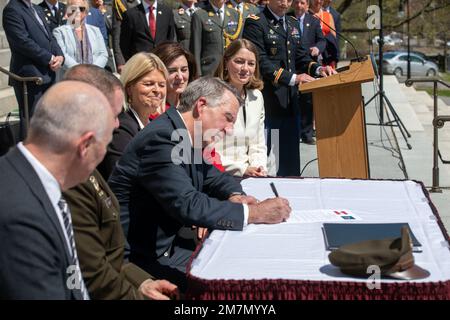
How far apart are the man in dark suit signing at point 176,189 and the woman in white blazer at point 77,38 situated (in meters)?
Result: 3.48

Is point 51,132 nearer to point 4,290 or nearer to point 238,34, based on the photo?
point 4,290

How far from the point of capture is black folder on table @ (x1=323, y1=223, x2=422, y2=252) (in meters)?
3.02

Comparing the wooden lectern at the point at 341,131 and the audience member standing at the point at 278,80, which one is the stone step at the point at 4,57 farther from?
the wooden lectern at the point at 341,131

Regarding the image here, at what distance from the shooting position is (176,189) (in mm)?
3326

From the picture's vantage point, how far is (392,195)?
395 cm

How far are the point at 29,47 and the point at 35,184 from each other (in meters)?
4.64

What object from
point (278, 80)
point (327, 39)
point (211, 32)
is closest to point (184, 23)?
point (211, 32)

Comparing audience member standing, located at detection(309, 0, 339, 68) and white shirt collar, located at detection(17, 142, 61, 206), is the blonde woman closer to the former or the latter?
white shirt collar, located at detection(17, 142, 61, 206)

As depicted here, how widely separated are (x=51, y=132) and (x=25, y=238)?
0.29 meters

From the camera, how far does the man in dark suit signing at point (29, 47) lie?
6500 millimetres

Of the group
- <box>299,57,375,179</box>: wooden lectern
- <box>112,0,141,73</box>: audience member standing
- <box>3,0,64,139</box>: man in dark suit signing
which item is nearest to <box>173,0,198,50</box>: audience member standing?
<box>112,0,141,73</box>: audience member standing

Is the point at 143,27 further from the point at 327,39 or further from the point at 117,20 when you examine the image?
the point at 327,39

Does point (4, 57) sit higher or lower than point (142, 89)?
higher
